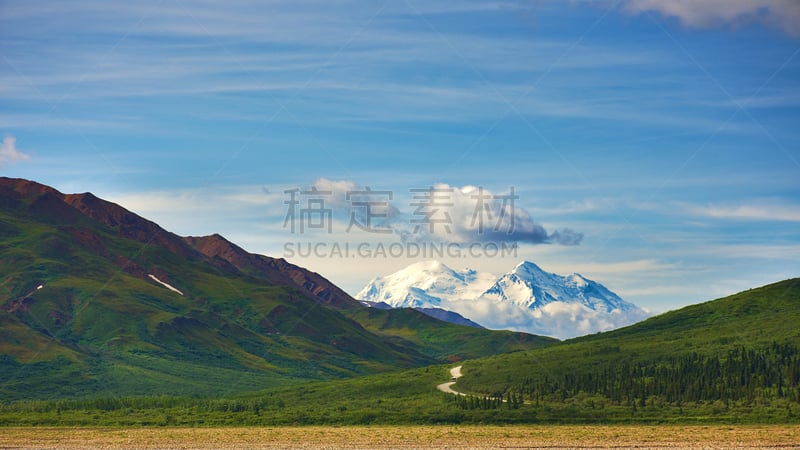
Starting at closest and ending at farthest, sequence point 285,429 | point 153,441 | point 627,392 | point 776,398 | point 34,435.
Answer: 1. point 153,441
2. point 34,435
3. point 285,429
4. point 776,398
5. point 627,392

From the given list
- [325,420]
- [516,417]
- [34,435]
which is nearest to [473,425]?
[516,417]

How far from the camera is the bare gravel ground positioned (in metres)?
122

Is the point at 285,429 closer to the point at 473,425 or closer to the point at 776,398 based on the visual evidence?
the point at 473,425

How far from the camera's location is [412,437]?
136 metres

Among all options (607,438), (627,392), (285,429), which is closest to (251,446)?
(285,429)

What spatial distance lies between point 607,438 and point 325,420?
59.0 metres

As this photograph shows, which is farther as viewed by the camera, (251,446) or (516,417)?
(516,417)

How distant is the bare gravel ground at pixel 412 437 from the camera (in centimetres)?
12206

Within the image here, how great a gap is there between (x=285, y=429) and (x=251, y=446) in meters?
34.2

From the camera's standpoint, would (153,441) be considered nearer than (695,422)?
Yes

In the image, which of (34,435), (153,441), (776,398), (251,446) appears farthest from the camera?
(776,398)

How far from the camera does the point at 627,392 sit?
650 feet

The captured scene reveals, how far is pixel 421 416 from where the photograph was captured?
6855 inches

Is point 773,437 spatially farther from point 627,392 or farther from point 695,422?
point 627,392
